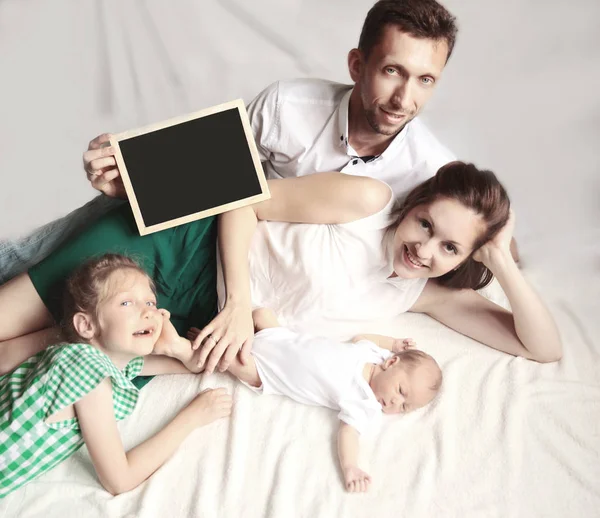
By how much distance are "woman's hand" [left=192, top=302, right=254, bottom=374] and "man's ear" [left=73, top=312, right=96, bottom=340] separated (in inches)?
8.4

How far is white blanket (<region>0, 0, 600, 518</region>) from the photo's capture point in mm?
1342

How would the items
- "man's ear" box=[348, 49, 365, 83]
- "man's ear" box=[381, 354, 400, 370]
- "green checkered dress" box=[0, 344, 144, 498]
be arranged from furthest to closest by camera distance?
"man's ear" box=[348, 49, 365, 83]
"man's ear" box=[381, 354, 400, 370]
"green checkered dress" box=[0, 344, 144, 498]

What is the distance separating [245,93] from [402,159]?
82cm

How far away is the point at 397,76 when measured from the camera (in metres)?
1.56

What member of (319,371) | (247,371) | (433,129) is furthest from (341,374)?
(433,129)

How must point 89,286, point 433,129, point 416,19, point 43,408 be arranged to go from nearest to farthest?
point 43,408 → point 89,286 → point 416,19 → point 433,129

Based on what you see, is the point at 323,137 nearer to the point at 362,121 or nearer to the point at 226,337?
the point at 362,121

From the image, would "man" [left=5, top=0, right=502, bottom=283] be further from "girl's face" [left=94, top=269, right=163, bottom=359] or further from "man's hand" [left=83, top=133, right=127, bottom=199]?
"girl's face" [left=94, top=269, right=163, bottom=359]

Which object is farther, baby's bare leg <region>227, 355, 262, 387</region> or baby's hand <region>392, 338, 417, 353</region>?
baby's hand <region>392, 338, 417, 353</region>

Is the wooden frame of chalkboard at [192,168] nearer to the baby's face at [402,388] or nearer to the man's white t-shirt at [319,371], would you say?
the man's white t-shirt at [319,371]

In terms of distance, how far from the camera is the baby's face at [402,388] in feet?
4.81

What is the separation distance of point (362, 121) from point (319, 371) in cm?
63

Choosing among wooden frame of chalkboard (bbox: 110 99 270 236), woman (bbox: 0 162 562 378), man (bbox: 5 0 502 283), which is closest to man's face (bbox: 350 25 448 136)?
man (bbox: 5 0 502 283)

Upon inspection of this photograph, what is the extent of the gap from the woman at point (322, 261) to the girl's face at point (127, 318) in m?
0.12
